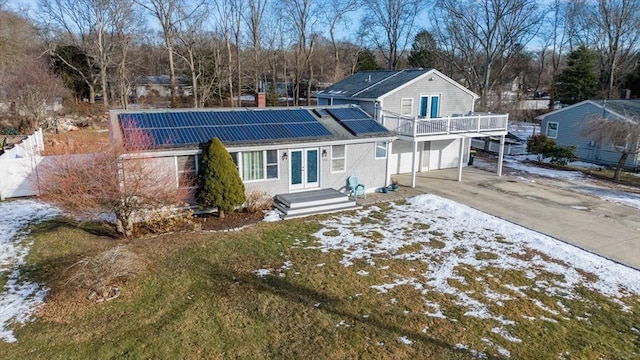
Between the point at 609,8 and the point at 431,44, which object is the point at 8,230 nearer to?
the point at 431,44

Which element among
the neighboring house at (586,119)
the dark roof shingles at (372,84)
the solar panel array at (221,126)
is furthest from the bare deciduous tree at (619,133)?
the solar panel array at (221,126)

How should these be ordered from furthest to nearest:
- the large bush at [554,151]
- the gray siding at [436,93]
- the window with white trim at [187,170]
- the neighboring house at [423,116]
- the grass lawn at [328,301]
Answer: the large bush at [554,151]
the gray siding at [436,93]
the neighboring house at [423,116]
the window with white trim at [187,170]
the grass lawn at [328,301]

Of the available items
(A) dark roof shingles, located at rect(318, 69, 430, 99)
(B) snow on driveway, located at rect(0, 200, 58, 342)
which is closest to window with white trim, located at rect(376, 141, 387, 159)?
(A) dark roof shingles, located at rect(318, 69, 430, 99)

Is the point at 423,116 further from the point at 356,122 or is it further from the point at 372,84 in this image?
the point at 356,122

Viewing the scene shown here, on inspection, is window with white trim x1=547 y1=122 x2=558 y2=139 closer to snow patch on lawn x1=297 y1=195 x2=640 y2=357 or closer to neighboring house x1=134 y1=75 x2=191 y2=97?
snow patch on lawn x1=297 y1=195 x2=640 y2=357

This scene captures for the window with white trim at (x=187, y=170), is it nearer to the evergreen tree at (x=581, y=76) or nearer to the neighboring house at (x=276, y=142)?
the neighboring house at (x=276, y=142)
